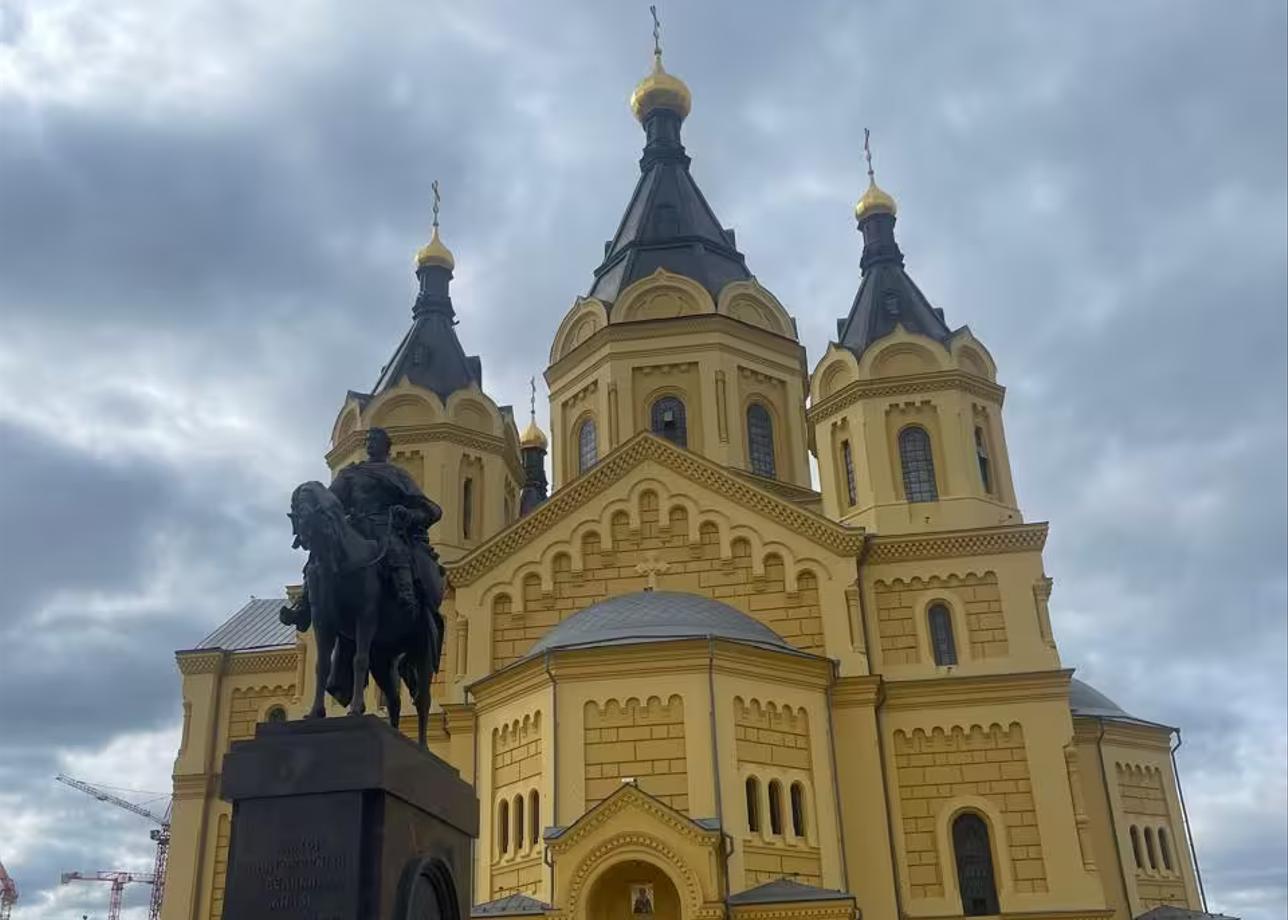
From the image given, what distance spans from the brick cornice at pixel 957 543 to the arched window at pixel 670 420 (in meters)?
5.98

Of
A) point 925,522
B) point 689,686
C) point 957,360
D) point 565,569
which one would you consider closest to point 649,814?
point 689,686

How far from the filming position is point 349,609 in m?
9.57

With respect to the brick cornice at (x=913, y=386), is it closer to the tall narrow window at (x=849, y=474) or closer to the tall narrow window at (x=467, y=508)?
the tall narrow window at (x=849, y=474)

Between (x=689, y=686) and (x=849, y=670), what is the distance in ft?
12.6

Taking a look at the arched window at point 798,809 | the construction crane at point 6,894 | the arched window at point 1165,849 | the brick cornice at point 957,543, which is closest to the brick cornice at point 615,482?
the brick cornice at point 957,543

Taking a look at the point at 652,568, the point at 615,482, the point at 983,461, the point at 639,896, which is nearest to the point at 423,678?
the point at 639,896

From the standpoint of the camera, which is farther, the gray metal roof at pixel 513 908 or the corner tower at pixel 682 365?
the corner tower at pixel 682 365

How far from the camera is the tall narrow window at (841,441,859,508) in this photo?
2705cm

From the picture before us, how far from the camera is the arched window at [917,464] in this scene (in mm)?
26422

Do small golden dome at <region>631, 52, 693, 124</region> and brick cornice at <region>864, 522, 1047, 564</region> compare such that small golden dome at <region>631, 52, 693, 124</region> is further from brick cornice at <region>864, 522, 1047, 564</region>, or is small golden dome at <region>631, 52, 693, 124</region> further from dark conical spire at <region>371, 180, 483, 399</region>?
brick cornice at <region>864, 522, 1047, 564</region>

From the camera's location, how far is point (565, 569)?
82.9ft

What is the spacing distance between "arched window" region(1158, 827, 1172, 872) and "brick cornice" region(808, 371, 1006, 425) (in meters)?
11.4

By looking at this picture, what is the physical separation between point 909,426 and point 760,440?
13.7ft

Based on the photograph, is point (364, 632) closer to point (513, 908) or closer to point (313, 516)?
point (313, 516)
